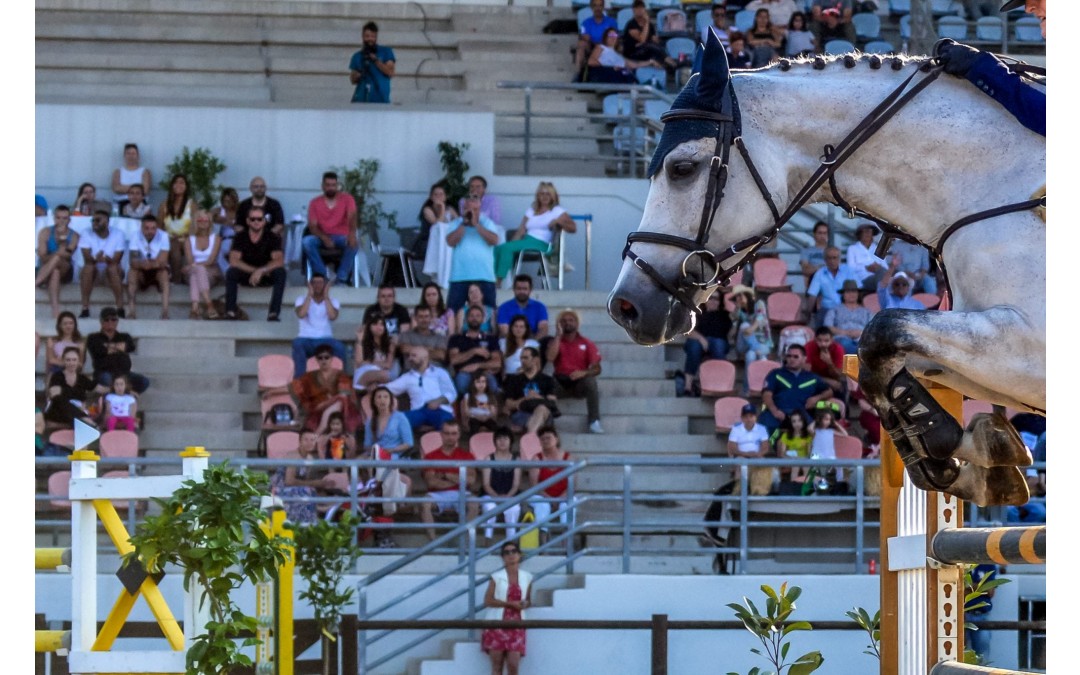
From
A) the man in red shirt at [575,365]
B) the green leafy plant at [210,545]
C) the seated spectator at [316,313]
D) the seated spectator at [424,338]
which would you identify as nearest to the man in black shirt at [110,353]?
the seated spectator at [316,313]

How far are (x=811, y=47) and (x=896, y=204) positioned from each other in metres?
11.5

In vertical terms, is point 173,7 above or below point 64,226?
above

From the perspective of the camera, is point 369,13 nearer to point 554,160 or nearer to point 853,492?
point 554,160

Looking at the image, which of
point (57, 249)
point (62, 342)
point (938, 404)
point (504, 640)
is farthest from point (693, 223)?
point (57, 249)

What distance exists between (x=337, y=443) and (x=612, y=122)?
5.90 m

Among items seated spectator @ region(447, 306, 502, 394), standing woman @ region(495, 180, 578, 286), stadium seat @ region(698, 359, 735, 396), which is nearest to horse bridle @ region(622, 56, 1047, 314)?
seated spectator @ region(447, 306, 502, 394)

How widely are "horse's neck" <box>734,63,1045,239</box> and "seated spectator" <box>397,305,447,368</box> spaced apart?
7.47 meters

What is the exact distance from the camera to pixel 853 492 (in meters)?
10.3

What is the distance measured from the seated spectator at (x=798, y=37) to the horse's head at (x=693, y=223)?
11.1m

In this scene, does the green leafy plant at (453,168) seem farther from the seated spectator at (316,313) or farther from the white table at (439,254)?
the seated spectator at (316,313)

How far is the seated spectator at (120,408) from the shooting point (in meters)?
11.1

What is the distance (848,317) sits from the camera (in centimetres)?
1179

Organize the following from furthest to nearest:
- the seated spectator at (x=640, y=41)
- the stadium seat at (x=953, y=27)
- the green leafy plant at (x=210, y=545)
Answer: the stadium seat at (x=953, y=27), the seated spectator at (x=640, y=41), the green leafy plant at (x=210, y=545)

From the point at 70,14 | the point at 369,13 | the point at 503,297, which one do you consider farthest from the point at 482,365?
the point at 70,14
